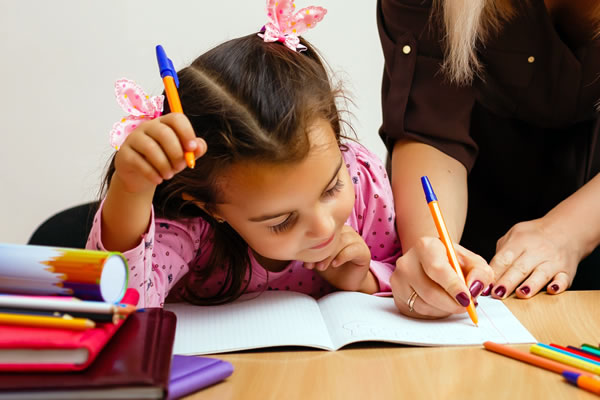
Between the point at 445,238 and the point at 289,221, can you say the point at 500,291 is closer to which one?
the point at 445,238

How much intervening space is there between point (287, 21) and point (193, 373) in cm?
50

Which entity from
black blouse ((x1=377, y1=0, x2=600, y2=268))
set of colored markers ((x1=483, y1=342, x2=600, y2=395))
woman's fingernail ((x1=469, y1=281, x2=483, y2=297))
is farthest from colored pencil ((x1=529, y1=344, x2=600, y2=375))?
black blouse ((x1=377, y1=0, x2=600, y2=268))

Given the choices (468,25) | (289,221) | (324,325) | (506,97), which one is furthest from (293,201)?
(506,97)

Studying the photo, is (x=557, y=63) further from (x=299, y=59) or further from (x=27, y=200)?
(x=27, y=200)

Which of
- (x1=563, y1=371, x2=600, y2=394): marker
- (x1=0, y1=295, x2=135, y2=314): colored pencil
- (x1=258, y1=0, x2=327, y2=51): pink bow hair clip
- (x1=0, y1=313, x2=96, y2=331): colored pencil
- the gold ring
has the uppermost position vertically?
(x1=258, y1=0, x2=327, y2=51): pink bow hair clip

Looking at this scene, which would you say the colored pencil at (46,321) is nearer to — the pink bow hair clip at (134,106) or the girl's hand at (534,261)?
the pink bow hair clip at (134,106)

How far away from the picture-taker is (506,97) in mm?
1106

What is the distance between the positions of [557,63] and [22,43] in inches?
58.3

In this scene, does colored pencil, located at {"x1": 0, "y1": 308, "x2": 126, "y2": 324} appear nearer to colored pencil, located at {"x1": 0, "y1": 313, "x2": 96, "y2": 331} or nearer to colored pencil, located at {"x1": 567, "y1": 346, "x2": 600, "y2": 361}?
colored pencil, located at {"x1": 0, "y1": 313, "x2": 96, "y2": 331}

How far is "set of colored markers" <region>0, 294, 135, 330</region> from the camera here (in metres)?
0.47

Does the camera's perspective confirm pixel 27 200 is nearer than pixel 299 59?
No

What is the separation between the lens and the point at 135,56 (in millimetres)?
1934

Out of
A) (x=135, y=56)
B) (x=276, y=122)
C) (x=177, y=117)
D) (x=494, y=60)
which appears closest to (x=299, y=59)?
(x=276, y=122)

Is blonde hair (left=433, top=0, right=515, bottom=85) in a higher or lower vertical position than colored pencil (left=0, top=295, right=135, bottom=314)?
higher
